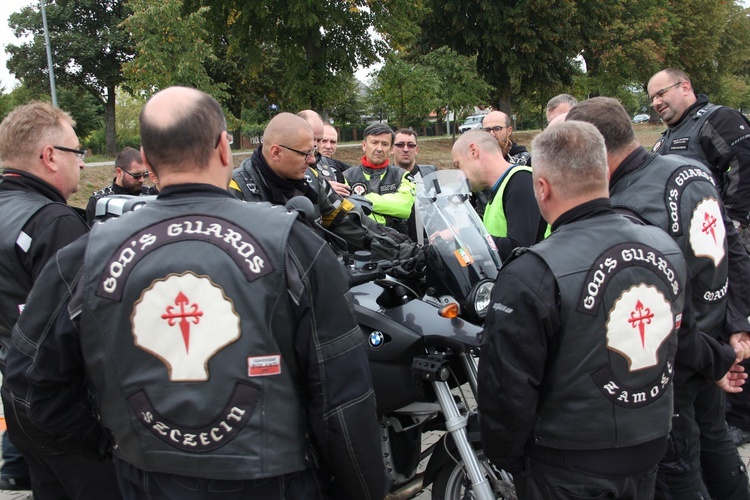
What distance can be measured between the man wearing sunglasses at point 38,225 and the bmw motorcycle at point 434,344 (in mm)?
263

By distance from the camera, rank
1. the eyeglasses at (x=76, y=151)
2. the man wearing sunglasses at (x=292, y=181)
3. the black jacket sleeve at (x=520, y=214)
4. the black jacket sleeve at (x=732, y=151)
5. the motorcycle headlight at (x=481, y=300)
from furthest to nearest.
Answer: the black jacket sleeve at (x=732, y=151) < the man wearing sunglasses at (x=292, y=181) < the black jacket sleeve at (x=520, y=214) < the eyeglasses at (x=76, y=151) < the motorcycle headlight at (x=481, y=300)

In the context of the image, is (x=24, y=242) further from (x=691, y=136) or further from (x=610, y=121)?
(x=691, y=136)

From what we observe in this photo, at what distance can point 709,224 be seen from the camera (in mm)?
2654

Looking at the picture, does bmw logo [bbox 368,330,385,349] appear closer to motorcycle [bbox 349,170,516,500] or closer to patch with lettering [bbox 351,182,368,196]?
motorcycle [bbox 349,170,516,500]

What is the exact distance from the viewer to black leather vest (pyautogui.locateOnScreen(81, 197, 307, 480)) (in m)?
1.55

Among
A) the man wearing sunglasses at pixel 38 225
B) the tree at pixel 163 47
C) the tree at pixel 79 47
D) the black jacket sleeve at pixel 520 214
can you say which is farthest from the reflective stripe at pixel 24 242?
the tree at pixel 79 47

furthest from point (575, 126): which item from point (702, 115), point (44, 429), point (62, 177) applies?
point (702, 115)

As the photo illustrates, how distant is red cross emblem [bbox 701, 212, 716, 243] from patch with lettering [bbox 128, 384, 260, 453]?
206 centimetres

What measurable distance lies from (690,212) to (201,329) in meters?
2.08

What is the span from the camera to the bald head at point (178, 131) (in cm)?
163

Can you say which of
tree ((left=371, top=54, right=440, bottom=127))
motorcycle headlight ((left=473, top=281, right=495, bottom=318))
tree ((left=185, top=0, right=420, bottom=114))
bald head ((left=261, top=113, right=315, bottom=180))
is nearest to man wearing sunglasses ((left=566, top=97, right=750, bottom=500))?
motorcycle headlight ((left=473, top=281, right=495, bottom=318))

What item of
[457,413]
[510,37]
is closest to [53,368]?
[457,413]

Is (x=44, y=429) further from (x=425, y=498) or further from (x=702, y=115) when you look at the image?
(x=702, y=115)

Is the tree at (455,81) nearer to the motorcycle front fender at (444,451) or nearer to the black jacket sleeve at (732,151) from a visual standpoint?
the black jacket sleeve at (732,151)
